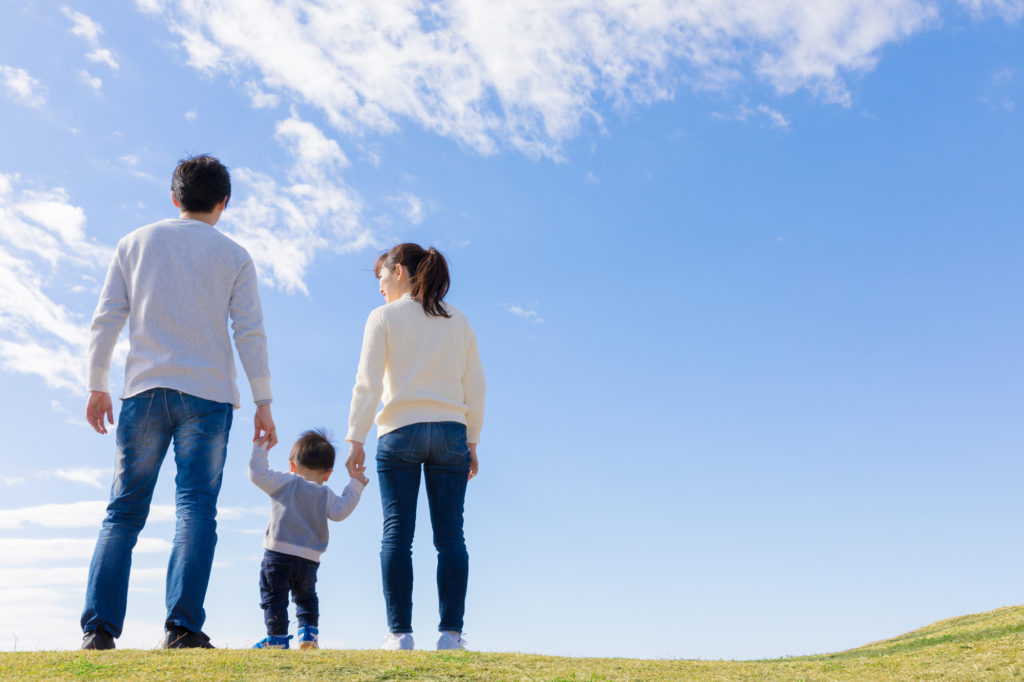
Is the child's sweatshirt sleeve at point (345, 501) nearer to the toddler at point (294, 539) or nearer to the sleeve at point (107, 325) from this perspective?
the toddler at point (294, 539)

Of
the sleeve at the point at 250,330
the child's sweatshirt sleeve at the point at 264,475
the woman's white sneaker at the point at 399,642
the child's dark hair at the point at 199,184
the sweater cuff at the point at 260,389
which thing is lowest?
the woman's white sneaker at the point at 399,642

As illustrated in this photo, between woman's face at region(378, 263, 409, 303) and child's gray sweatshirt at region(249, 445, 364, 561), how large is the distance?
1863 millimetres

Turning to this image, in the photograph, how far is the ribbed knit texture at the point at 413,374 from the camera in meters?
6.87

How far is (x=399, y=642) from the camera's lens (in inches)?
258

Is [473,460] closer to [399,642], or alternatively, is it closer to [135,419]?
[399,642]

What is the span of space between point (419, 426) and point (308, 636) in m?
2.52

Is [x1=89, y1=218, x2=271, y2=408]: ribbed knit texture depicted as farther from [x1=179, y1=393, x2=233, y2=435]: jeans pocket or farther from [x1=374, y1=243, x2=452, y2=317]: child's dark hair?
[x1=374, y1=243, x2=452, y2=317]: child's dark hair

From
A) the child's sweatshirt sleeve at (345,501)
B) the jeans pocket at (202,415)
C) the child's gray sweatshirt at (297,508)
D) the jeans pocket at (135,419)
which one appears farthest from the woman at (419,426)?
the jeans pocket at (135,419)

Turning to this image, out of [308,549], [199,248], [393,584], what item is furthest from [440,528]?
[199,248]

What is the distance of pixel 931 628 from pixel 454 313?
6.67 metres

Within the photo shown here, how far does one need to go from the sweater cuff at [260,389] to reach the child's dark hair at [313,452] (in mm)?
2045

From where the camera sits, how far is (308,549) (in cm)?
780

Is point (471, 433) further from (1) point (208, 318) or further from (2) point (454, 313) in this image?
(1) point (208, 318)

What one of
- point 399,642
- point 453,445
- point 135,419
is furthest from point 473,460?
point 135,419
